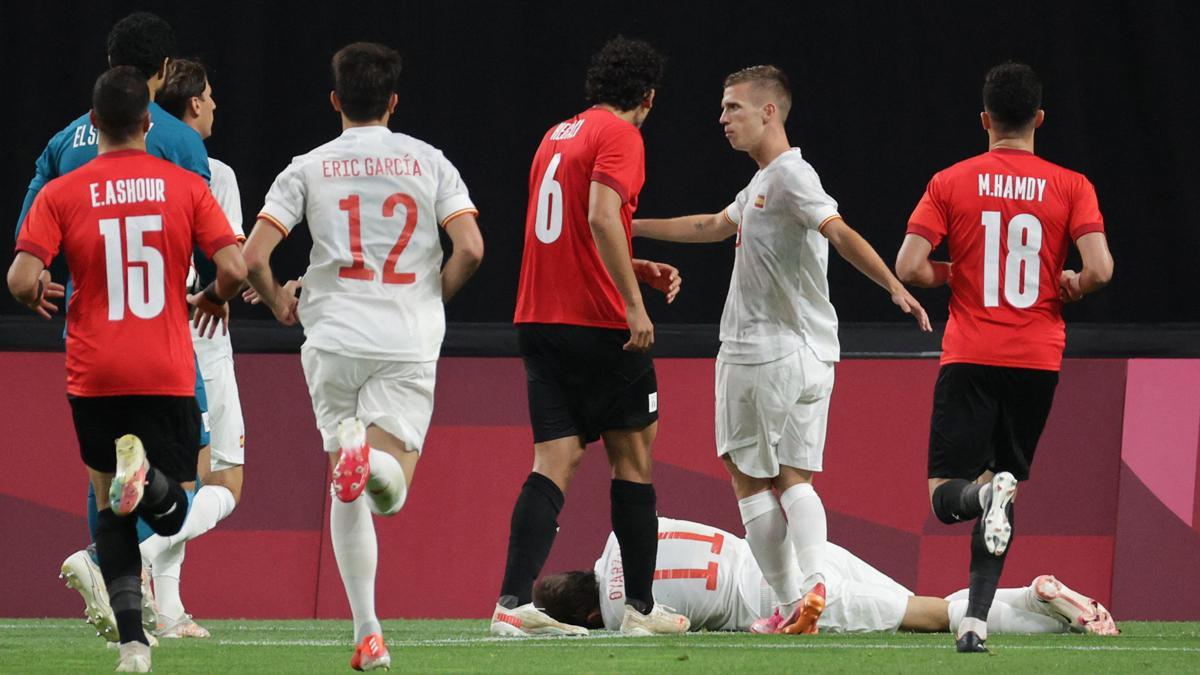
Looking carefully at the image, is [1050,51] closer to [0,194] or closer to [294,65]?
[294,65]

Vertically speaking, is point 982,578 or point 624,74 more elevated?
point 624,74

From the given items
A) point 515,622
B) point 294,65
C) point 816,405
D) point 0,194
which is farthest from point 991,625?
point 0,194

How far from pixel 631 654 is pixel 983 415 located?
4.22 ft

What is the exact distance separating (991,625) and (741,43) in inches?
140

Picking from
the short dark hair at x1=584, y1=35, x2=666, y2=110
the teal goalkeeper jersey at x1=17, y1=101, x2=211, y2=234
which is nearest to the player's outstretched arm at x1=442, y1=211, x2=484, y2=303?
the teal goalkeeper jersey at x1=17, y1=101, x2=211, y2=234

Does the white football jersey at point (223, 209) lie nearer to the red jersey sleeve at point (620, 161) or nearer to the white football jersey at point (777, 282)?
the red jersey sleeve at point (620, 161)

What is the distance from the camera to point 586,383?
6.11 metres

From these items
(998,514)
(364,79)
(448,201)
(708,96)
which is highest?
(708,96)

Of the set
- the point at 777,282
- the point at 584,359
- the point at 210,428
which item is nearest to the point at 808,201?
the point at 777,282

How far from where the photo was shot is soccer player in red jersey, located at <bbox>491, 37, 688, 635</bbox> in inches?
239

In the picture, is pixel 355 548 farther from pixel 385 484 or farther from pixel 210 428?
pixel 210 428

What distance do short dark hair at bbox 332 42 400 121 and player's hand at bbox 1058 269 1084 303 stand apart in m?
2.11

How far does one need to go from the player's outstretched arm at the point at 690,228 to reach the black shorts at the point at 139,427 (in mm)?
2400

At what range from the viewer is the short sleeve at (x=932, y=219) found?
223 inches
